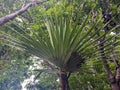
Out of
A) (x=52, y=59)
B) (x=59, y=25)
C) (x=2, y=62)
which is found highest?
(x=2, y=62)

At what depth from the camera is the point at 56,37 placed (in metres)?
1.97

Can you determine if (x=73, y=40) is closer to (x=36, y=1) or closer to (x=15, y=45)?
(x=15, y=45)

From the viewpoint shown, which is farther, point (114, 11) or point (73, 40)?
point (114, 11)

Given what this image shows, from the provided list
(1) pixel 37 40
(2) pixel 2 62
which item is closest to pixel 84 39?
(1) pixel 37 40

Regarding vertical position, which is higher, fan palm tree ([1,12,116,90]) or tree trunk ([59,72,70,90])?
fan palm tree ([1,12,116,90])

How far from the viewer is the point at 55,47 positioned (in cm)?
196

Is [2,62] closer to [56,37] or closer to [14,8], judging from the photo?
[14,8]

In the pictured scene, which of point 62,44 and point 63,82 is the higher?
point 62,44

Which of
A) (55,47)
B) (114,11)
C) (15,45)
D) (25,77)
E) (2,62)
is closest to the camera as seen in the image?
(55,47)

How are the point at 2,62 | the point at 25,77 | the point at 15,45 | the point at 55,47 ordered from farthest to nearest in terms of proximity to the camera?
1. the point at 25,77
2. the point at 2,62
3. the point at 15,45
4. the point at 55,47

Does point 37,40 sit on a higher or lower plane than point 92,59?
higher

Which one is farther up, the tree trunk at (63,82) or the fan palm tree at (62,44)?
the fan palm tree at (62,44)

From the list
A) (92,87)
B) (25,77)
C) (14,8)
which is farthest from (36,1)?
(25,77)

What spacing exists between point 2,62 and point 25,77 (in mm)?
14136
